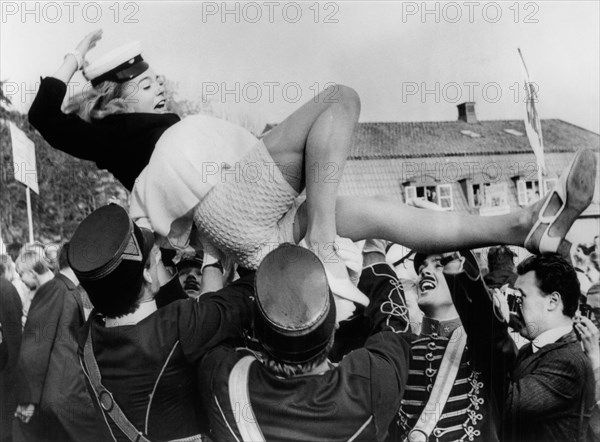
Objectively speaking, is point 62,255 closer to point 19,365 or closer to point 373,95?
point 19,365

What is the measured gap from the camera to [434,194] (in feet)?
9.13

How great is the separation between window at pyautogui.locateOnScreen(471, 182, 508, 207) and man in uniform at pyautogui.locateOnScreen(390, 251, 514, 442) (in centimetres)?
20

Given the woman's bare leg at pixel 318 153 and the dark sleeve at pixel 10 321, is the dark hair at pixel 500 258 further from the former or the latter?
the dark sleeve at pixel 10 321

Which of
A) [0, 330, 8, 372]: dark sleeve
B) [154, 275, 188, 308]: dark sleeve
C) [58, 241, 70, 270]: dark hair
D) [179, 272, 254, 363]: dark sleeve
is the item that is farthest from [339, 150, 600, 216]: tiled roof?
[0, 330, 8, 372]: dark sleeve

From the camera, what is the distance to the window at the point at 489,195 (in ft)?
9.03

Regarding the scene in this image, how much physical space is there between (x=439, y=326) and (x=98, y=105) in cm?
156

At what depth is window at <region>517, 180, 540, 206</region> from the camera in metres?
2.72

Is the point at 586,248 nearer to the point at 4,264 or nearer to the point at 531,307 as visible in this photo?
the point at 531,307

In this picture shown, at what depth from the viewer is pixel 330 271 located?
262 centimetres

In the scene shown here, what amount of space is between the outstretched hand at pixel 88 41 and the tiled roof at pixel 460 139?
1.08m

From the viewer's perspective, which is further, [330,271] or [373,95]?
[373,95]

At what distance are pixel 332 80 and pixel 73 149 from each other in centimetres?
102

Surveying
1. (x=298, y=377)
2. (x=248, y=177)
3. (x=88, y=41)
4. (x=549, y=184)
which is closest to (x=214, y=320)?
(x=298, y=377)

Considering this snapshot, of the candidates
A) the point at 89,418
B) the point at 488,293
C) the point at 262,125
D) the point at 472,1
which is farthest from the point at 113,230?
the point at 472,1
